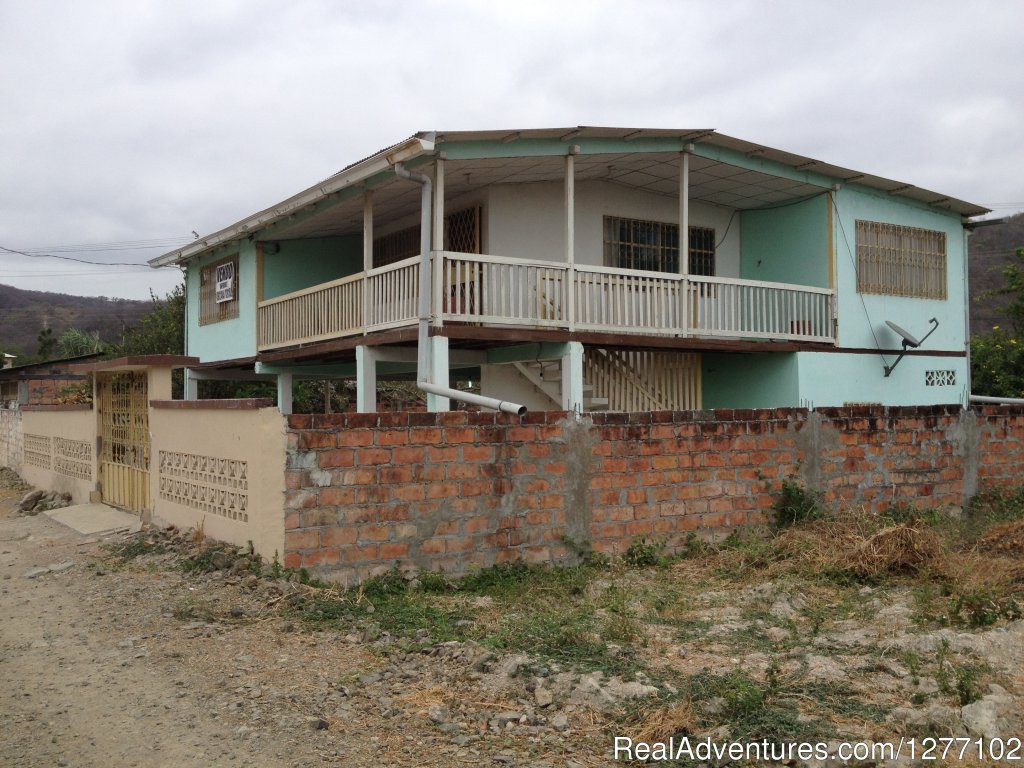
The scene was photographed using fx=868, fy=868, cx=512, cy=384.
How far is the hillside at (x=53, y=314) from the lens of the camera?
196 ft

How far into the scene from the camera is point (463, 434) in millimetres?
6949

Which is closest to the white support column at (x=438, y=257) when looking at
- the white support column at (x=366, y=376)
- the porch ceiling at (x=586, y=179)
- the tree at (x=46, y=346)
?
the porch ceiling at (x=586, y=179)

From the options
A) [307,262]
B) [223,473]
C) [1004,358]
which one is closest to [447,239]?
[307,262]

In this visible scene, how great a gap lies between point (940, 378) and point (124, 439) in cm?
1278

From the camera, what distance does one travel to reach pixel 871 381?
14.0m

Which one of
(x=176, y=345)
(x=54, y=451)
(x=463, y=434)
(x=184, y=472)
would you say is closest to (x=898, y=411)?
(x=463, y=434)

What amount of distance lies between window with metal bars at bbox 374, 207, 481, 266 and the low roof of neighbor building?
1.76 ft

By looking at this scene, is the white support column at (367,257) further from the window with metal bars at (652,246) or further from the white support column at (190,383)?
the white support column at (190,383)

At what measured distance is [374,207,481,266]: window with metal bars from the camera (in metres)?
12.6

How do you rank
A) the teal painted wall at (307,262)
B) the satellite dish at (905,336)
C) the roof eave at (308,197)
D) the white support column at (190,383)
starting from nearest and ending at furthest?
the roof eave at (308,197) → the satellite dish at (905,336) → the teal painted wall at (307,262) → the white support column at (190,383)

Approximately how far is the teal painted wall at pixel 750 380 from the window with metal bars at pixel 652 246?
1.62 metres

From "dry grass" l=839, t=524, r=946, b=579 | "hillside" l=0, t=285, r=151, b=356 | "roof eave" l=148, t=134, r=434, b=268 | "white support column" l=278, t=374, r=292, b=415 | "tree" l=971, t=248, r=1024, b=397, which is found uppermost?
"hillside" l=0, t=285, r=151, b=356

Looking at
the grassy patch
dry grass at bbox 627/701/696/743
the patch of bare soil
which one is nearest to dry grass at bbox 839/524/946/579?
the patch of bare soil

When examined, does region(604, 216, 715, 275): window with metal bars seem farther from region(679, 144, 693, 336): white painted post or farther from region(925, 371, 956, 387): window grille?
region(925, 371, 956, 387): window grille
